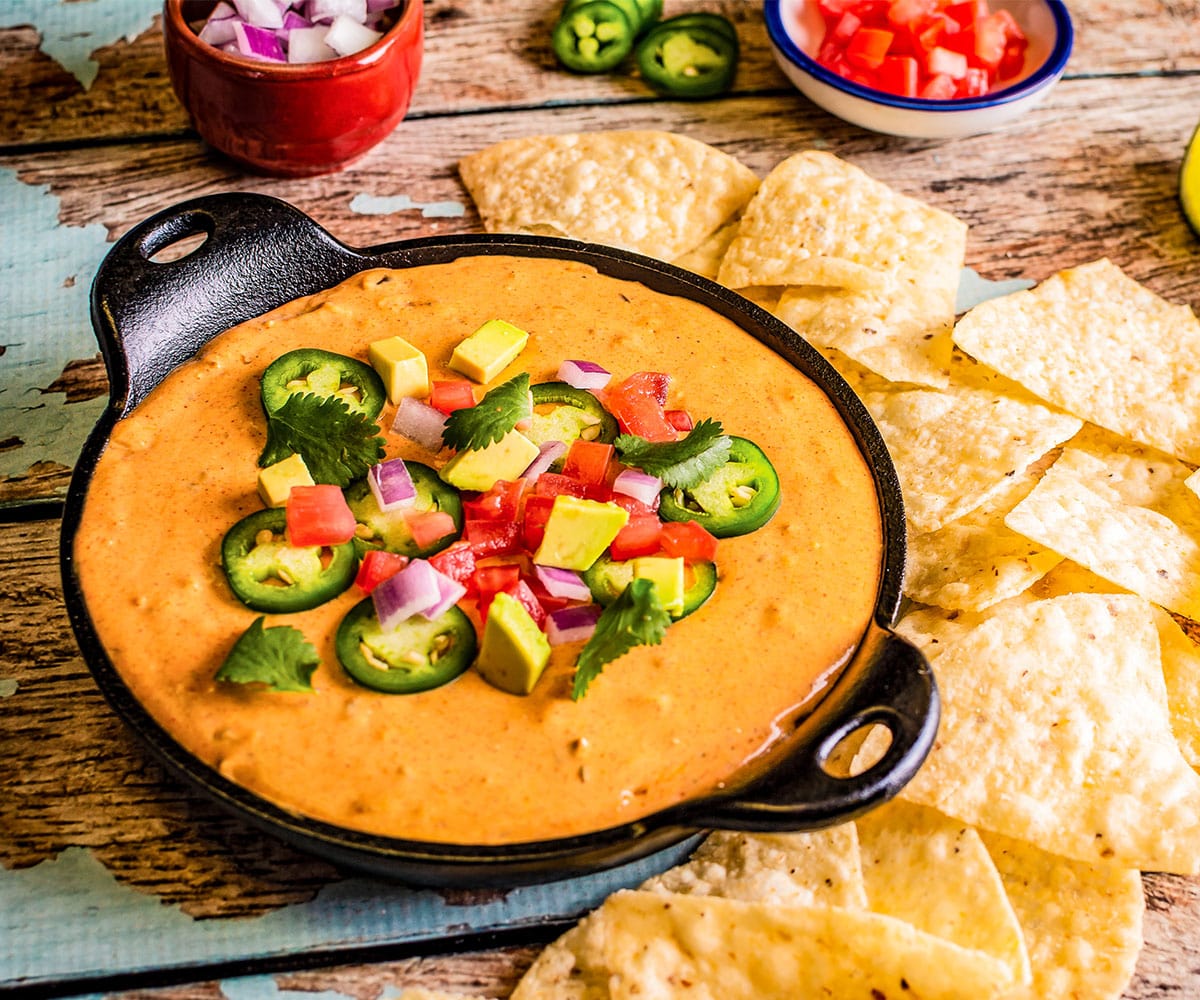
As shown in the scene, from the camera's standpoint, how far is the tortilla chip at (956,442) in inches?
120

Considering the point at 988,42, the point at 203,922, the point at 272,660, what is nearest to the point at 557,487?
the point at 272,660

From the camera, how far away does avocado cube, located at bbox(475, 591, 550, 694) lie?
243 cm

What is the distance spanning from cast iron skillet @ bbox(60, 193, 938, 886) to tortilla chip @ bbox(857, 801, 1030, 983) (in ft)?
1.12

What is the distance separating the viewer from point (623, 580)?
266 cm

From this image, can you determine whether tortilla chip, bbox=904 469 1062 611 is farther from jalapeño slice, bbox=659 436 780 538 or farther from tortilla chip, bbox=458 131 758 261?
tortilla chip, bbox=458 131 758 261

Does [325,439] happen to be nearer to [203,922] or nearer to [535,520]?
[535,520]

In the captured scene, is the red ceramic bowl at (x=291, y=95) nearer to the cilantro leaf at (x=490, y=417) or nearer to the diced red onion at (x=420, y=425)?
the diced red onion at (x=420, y=425)

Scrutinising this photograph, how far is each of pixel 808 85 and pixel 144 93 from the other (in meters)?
2.18

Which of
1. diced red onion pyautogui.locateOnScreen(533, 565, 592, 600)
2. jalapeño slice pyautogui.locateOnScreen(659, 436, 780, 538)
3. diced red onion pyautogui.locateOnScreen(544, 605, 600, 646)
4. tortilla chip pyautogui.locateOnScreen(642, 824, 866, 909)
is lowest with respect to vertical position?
tortilla chip pyautogui.locateOnScreen(642, 824, 866, 909)

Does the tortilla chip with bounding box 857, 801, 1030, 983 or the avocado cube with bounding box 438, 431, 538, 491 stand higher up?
the avocado cube with bounding box 438, 431, 538, 491

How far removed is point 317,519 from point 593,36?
2.43m

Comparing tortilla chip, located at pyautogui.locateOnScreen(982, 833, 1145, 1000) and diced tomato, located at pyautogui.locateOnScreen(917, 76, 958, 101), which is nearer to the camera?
tortilla chip, located at pyautogui.locateOnScreen(982, 833, 1145, 1000)

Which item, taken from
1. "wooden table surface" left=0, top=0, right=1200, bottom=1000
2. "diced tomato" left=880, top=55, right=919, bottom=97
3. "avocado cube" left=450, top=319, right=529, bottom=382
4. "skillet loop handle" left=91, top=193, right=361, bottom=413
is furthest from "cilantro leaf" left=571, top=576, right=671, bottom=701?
"diced tomato" left=880, top=55, right=919, bottom=97

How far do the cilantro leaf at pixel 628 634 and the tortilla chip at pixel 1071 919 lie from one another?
890mm
